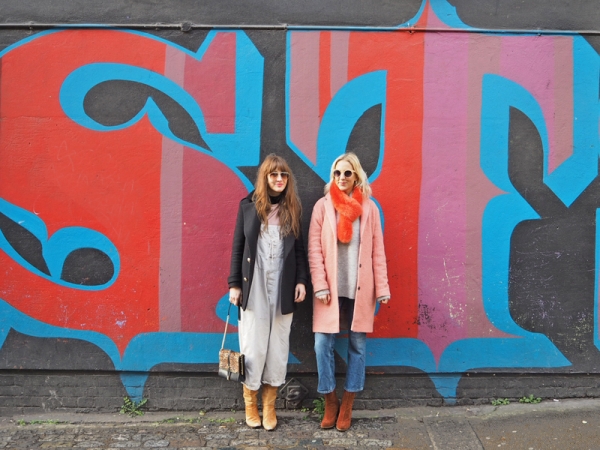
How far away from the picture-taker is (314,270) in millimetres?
4047

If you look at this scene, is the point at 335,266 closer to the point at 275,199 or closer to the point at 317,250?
the point at 317,250

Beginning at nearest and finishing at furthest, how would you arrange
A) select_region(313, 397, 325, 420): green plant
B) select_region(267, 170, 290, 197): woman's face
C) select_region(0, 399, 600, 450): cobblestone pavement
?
select_region(0, 399, 600, 450): cobblestone pavement
select_region(267, 170, 290, 197): woman's face
select_region(313, 397, 325, 420): green plant

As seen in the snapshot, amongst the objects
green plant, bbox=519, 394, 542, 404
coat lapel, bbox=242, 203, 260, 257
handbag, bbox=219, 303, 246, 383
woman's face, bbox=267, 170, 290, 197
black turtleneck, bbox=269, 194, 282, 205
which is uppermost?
woman's face, bbox=267, 170, 290, 197

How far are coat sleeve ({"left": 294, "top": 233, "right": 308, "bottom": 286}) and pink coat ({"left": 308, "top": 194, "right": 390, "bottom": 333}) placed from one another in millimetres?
69

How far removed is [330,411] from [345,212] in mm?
1505

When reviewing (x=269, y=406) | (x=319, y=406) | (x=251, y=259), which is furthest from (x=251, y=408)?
(x=251, y=259)

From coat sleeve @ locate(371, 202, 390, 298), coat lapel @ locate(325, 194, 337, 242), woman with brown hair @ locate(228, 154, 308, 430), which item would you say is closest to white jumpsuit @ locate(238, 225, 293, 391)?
woman with brown hair @ locate(228, 154, 308, 430)

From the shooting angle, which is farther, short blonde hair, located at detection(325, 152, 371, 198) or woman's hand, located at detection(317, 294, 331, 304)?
short blonde hair, located at detection(325, 152, 371, 198)

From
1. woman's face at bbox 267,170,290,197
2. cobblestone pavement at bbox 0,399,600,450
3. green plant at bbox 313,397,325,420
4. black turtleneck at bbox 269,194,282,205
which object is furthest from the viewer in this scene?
green plant at bbox 313,397,325,420

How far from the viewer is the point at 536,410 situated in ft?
14.4

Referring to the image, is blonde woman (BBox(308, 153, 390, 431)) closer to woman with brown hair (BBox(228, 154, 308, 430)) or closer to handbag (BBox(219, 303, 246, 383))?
woman with brown hair (BBox(228, 154, 308, 430))

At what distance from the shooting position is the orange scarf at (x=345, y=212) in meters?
4.03

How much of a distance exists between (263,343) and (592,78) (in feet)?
11.0

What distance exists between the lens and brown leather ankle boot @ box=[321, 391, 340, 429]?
4.18 metres
